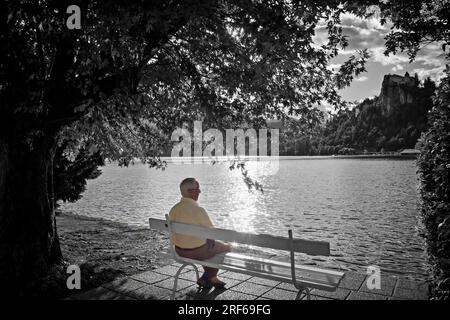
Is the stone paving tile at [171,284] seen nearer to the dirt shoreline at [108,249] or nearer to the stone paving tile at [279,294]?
the dirt shoreline at [108,249]

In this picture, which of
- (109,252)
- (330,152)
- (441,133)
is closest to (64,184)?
(109,252)

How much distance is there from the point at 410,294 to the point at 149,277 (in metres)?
3.95

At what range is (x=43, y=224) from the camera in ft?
21.6

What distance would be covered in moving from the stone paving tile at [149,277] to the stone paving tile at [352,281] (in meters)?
2.82

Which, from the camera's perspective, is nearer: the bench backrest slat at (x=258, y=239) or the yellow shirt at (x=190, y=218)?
the bench backrest slat at (x=258, y=239)

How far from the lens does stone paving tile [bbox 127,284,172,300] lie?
17.7 feet

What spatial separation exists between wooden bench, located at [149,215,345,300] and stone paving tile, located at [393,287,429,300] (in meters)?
1.43

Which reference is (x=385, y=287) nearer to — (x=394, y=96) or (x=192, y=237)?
(x=192, y=237)

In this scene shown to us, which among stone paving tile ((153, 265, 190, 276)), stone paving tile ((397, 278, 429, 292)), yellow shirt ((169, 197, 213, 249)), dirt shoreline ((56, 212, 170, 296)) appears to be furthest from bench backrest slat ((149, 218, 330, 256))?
stone paving tile ((397, 278, 429, 292))

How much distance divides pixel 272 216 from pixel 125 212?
7.55 meters

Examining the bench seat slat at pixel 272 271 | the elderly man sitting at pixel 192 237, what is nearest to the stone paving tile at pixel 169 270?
the elderly man sitting at pixel 192 237

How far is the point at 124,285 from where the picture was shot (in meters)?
5.89

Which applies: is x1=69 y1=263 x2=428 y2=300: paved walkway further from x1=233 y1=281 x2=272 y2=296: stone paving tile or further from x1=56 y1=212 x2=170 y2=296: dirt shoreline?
x1=56 y1=212 x2=170 y2=296: dirt shoreline

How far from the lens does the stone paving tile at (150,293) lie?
17.7 feet
